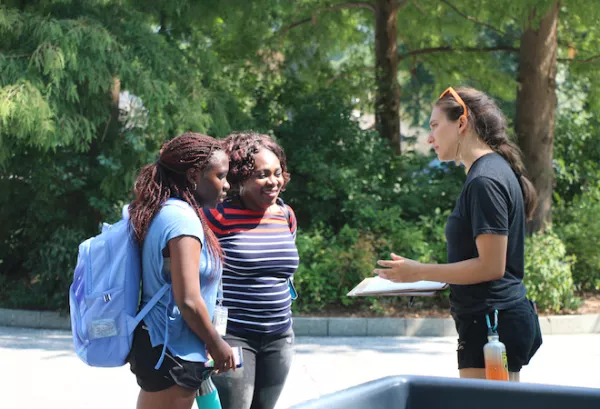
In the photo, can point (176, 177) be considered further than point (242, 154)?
No

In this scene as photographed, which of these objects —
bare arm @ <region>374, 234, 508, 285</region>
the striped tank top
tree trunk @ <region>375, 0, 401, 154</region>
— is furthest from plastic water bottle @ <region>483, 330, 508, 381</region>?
tree trunk @ <region>375, 0, 401, 154</region>

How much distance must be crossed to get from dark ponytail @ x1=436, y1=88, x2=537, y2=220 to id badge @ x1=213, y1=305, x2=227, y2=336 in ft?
3.84

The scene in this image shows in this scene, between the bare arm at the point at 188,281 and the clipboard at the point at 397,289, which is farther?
the clipboard at the point at 397,289

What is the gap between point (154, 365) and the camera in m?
3.09

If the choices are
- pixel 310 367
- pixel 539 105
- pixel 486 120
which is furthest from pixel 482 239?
pixel 539 105

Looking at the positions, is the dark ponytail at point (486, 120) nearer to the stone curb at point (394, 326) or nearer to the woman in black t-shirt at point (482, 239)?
the woman in black t-shirt at point (482, 239)

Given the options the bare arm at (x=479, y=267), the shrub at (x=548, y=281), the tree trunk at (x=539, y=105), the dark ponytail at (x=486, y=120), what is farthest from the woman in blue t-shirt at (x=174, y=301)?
the tree trunk at (x=539, y=105)

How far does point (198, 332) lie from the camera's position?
3.10 m

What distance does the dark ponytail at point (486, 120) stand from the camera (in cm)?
340

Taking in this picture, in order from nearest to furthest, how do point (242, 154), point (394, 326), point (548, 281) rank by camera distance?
point (242, 154) < point (394, 326) < point (548, 281)

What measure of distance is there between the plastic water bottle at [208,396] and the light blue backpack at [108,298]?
36 centimetres

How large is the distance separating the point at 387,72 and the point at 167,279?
11374 mm

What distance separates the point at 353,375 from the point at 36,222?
18.7 ft

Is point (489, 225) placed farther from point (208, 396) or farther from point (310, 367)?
point (310, 367)
